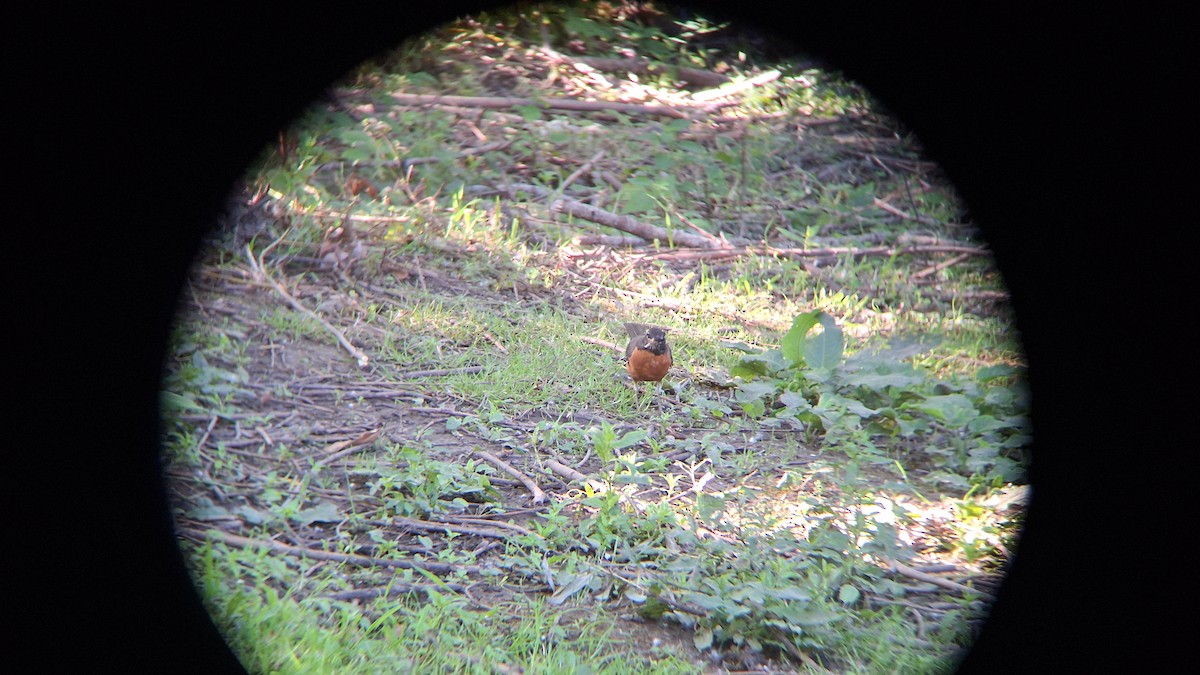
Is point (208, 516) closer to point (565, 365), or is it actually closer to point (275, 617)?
point (275, 617)

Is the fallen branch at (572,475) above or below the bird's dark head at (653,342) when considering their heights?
below

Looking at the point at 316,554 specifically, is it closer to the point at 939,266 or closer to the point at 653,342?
the point at 653,342

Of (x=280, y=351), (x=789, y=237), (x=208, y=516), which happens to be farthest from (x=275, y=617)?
(x=789, y=237)

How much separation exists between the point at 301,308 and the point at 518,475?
160cm

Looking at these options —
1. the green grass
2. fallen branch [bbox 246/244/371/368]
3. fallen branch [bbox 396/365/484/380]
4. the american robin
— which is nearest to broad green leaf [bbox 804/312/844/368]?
the green grass

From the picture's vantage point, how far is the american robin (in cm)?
424

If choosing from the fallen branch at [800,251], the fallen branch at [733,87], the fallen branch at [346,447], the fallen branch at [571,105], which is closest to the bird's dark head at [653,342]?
the fallen branch at [346,447]

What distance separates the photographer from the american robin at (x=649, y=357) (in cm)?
424

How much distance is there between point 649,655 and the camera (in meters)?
2.81

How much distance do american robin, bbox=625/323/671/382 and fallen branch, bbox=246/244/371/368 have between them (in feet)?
4.07

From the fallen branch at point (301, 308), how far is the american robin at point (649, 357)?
4.07 feet

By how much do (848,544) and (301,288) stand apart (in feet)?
9.91

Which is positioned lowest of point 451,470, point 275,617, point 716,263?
point 716,263

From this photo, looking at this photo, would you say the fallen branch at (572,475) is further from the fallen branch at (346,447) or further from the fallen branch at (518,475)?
the fallen branch at (346,447)
